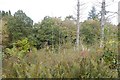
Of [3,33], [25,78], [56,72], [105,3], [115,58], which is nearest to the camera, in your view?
[25,78]

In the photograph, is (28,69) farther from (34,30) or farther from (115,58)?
(34,30)

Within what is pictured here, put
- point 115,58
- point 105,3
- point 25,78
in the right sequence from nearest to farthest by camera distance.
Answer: point 25,78
point 115,58
point 105,3

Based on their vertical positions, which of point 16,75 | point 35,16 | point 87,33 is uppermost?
point 35,16

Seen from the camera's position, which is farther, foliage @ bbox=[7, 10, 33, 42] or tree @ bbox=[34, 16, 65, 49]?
foliage @ bbox=[7, 10, 33, 42]

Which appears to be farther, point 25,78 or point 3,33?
point 3,33

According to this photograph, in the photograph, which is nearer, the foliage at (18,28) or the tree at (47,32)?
the tree at (47,32)

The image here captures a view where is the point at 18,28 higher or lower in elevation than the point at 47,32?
higher

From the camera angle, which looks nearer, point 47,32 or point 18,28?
point 47,32

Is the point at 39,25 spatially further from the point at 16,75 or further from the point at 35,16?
the point at 16,75

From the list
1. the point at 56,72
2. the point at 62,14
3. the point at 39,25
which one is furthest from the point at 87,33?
the point at 56,72

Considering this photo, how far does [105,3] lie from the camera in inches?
515

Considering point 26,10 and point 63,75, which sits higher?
point 26,10

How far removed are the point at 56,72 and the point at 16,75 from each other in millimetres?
595

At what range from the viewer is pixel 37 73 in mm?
3346
